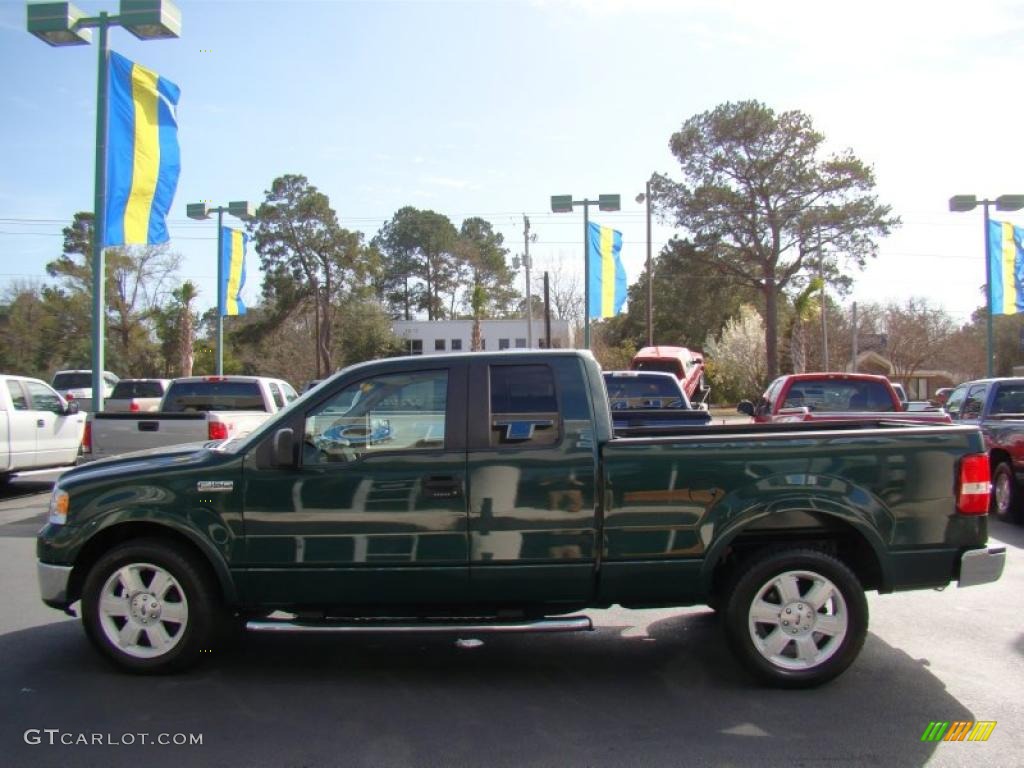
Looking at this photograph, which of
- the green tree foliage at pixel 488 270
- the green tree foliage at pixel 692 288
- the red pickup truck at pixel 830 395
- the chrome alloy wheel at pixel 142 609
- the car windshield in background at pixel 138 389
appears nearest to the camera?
the chrome alloy wheel at pixel 142 609

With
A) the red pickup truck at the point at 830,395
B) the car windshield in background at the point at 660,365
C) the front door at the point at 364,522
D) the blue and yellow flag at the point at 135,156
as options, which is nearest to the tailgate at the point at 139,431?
the blue and yellow flag at the point at 135,156

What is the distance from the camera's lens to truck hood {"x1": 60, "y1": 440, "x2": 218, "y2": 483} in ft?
16.3

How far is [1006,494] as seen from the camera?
406 inches

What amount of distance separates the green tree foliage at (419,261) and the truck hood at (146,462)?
6610cm

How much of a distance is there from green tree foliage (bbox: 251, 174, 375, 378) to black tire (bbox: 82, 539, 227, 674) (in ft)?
151

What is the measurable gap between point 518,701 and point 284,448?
6.31 ft

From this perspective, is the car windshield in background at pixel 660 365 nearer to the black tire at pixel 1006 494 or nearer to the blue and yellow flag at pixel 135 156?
the blue and yellow flag at pixel 135 156

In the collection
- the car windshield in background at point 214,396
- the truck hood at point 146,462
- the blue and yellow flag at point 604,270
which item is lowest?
the truck hood at point 146,462

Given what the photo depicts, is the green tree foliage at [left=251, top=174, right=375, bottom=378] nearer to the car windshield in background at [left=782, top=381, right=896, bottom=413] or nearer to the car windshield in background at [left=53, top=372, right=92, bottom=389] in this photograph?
the car windshield in background at [left=53, top=372, right=92, bottom=389]

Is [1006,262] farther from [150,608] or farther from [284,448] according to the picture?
[150,608]

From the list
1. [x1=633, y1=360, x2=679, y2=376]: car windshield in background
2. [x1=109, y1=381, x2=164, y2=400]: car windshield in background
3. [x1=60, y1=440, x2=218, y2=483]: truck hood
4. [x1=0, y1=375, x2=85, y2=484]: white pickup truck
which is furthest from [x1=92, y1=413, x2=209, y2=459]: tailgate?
[x1=633, y1=360, x2=679, y2=376]: car windshield in background

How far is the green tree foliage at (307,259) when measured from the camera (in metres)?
51.3

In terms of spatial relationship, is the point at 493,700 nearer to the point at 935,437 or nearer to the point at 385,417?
the point at 385,417

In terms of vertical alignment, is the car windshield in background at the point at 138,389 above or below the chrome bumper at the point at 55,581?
above
